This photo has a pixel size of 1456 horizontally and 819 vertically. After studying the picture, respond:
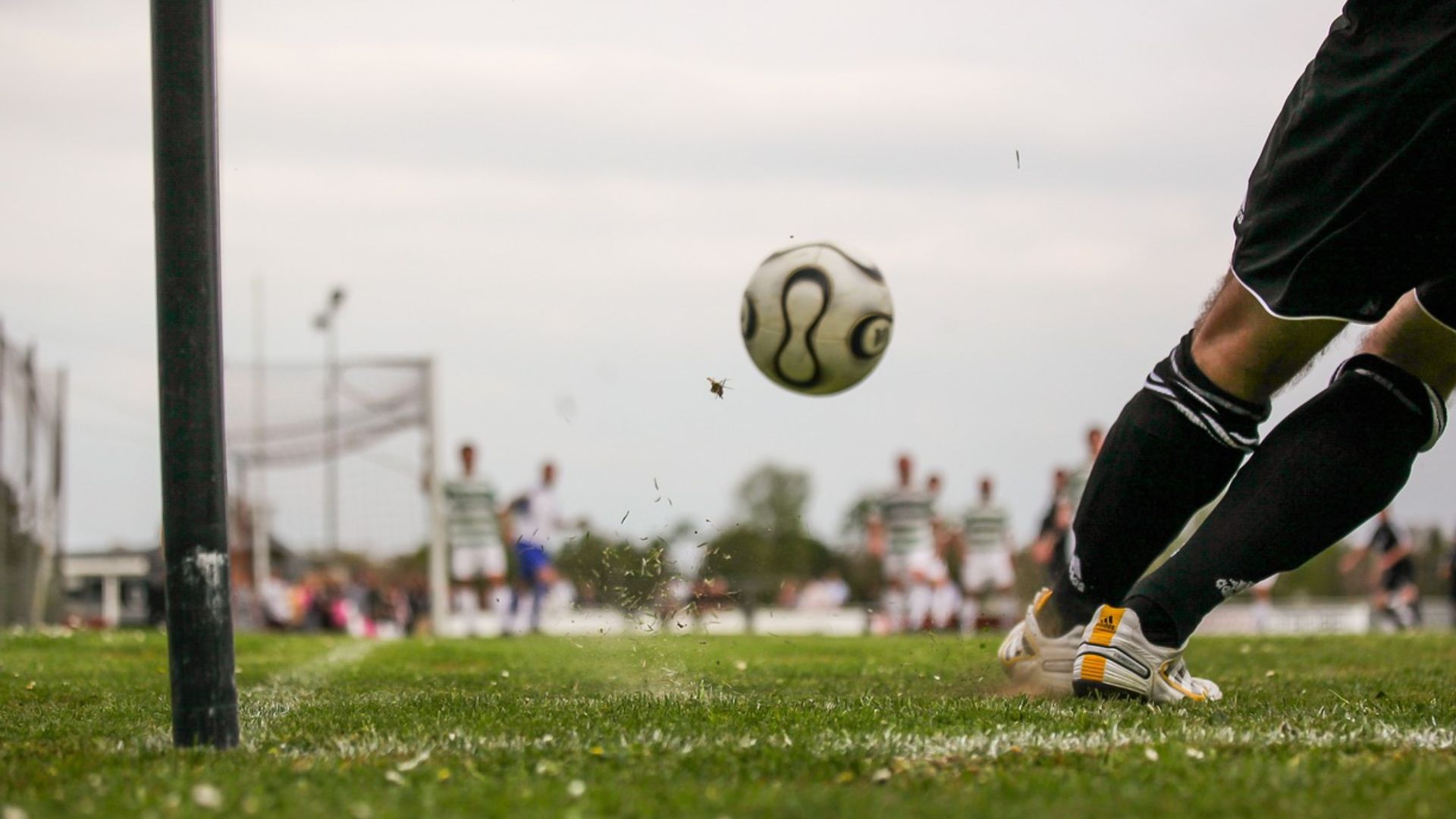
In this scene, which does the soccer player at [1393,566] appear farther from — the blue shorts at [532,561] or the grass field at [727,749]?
the grass field at [727,749]

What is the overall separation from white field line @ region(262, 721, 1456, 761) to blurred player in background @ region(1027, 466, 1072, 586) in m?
12.7

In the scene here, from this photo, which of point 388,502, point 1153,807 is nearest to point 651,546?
point 1153,807

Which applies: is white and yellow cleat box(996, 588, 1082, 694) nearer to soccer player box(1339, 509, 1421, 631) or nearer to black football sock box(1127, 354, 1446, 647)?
black football sock box(1127, 354, 1446, 647)

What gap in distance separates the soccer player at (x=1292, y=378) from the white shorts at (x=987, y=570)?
14573mm

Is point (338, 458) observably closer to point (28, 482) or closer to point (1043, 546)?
point (28, 482)

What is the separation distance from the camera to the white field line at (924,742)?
293 centimetres

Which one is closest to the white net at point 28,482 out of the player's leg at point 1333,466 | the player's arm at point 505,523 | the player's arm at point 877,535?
the player's arm at point 505,523

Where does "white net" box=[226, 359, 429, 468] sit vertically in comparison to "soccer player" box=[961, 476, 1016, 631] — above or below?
above

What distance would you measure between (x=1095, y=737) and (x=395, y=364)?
19570 mm

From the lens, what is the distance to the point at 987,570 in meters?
18.8

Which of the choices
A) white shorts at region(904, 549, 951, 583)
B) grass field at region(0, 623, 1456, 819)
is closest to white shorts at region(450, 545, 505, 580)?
white shorts at region(904, 549, 951, 583)

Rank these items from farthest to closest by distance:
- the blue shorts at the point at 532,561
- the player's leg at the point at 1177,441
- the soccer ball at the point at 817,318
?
A: 1. the blue shorts at the point at 532,561
2. the soccer ball at the point at 817,318
3. the player's leg at the point at 1177,441

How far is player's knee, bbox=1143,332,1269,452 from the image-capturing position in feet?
12.6

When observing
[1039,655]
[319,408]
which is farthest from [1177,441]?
[319,408]
